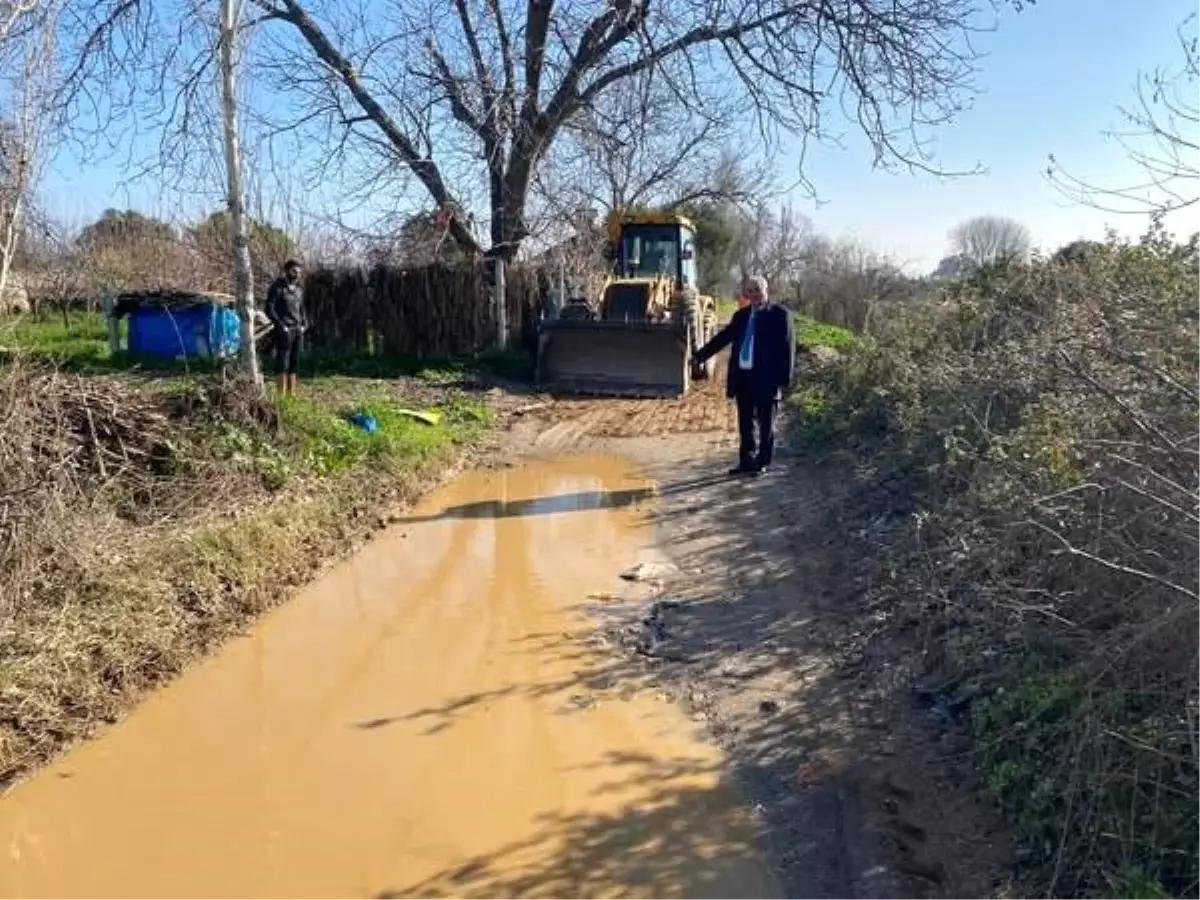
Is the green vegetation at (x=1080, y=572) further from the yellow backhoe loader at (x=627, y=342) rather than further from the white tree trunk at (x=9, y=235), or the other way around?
the yellow backhoe loader at (x=627, y=342)

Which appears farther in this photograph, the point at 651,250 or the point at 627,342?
the point at 651,250

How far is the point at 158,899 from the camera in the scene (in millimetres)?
3533

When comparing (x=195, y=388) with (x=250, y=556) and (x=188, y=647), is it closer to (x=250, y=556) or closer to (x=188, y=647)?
(x=250, y=556)

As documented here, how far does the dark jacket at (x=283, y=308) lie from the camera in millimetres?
12266

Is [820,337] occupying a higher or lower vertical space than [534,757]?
higher

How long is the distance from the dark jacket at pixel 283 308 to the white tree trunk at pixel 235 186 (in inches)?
113

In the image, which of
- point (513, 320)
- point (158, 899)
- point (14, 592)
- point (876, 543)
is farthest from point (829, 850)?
point (513, 320)

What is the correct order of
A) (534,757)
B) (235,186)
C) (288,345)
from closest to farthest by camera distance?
(534,757)
(235,186)
(288,345)

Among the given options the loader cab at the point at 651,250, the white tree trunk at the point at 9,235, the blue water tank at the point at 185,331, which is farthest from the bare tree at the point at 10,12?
the loader cab at the point at 651,250

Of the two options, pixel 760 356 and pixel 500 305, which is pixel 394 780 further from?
pixel 500 305

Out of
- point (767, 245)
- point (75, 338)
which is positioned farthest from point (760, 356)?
point (767, 245)

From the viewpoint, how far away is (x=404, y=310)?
16.9 metres

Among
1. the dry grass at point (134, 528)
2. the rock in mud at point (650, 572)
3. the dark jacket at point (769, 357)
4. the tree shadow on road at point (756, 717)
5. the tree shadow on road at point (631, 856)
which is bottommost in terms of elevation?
the tree shadow on road at point (631, 856)

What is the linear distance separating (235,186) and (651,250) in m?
9.53
